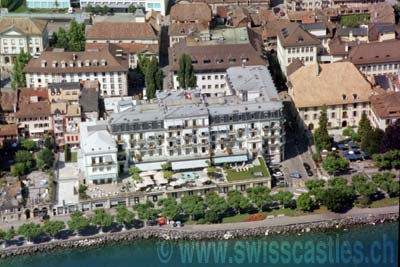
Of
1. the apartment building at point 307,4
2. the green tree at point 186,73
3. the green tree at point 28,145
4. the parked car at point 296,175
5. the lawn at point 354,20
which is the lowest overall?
the parked car at point 296,175

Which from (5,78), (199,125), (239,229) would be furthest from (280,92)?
(5,78)

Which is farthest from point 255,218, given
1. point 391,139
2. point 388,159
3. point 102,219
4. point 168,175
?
point 391,139

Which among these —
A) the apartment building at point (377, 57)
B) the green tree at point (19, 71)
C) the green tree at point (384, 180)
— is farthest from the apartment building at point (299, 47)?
the green tree at point (19, 71)

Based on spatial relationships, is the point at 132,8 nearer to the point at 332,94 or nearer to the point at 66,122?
the point at 66,122

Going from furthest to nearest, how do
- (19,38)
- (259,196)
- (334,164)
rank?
(19,38), (334,164), (259,196)

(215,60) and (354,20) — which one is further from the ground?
(354,20)

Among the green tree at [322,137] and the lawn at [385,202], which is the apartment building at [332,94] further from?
the lawn at [385,202]
